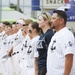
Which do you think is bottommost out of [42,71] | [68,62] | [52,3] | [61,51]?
[42,71]

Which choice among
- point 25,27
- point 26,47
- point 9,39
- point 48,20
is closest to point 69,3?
point 9,39

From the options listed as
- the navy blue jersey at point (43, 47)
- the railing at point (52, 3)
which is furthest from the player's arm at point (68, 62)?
the railing at point (52, 3)

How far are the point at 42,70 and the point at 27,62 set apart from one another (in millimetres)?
1153

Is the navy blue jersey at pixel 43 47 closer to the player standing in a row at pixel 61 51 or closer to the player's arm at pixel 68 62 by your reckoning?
the player standing in a row at pixel 61 51

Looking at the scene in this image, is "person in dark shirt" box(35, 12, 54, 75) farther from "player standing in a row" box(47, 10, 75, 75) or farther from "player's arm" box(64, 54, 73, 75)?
"player's arm" box(64, 54, 73, 75)

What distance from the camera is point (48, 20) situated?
7078 mm

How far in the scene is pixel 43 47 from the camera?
6992mm

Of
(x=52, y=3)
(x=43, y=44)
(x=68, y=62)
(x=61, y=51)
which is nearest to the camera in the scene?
(x=68, y=62)

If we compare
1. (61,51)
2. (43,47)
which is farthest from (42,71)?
(61,51)

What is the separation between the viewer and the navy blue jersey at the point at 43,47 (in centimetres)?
686

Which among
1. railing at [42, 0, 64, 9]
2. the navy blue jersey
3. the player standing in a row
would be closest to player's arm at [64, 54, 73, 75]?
the player standing in a row

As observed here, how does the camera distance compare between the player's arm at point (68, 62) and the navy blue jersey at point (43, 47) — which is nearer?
the player's arm at point (68, 62)

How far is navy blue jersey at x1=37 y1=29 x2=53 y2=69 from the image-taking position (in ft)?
22.5

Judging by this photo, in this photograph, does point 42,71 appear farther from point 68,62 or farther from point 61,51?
point 68,62
